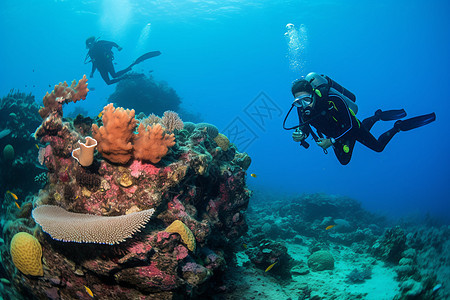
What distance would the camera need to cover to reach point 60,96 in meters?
3.53

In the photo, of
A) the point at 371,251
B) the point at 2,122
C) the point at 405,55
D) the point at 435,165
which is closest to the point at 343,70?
the point at 405,55

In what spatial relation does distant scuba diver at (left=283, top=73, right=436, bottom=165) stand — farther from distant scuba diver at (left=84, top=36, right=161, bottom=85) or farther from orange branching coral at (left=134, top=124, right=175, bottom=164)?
distant scuba diver at (left=84, top=36, right=161, bottom=85)

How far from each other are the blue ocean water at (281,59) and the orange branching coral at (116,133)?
439 inches

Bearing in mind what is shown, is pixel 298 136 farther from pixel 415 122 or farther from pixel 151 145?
pixel 151 145

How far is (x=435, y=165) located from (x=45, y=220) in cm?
13370

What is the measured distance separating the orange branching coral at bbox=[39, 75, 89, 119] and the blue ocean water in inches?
422

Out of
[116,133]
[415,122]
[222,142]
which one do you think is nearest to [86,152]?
[116,133]

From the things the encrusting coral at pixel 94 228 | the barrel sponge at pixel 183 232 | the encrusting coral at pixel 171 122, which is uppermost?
the encrusting coral at pixel 171 122

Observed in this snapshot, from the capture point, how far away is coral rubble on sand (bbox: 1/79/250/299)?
2.66 meters

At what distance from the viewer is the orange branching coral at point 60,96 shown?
344cm

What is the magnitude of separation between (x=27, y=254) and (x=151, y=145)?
2148 mm

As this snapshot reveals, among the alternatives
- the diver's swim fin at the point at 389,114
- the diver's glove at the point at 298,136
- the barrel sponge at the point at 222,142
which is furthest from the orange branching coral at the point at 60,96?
the diver's swim fin at the point at 389,114

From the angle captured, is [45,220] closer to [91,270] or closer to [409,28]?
[91,270]

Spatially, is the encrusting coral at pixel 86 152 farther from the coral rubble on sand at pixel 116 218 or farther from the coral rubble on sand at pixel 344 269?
the coral rubble on sand at pixel 344 269
